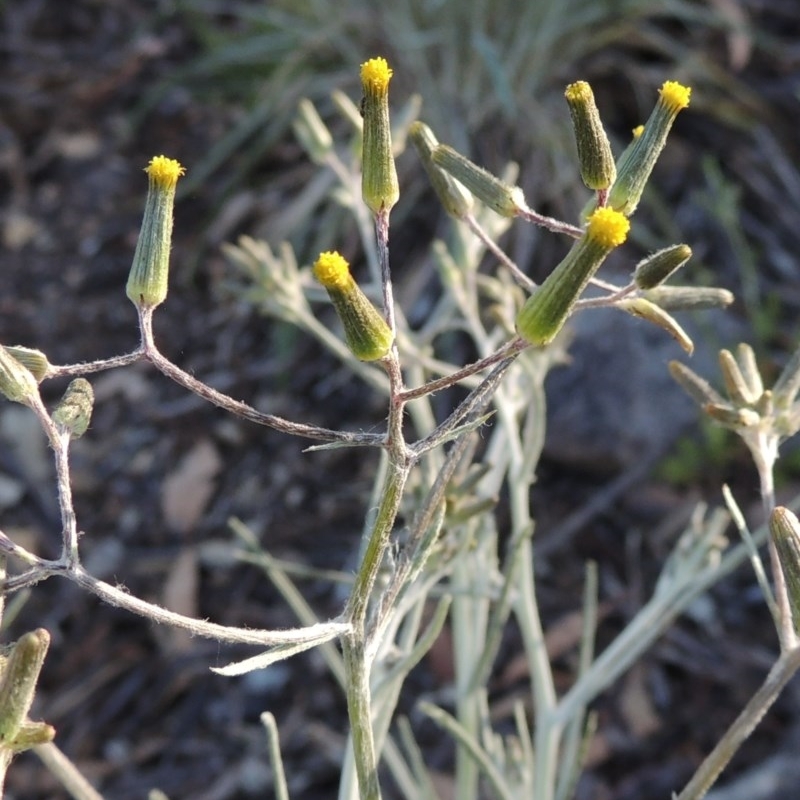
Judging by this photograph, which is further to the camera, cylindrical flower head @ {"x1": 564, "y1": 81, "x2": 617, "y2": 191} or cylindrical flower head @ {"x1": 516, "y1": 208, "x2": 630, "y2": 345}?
cylindrical flower head @ {"x1": 564, "y1": 81, "x2": 617, "y2": 191}

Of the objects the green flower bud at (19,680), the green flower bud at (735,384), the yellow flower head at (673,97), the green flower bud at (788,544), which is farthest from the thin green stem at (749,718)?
the green flower bud at (19,680)

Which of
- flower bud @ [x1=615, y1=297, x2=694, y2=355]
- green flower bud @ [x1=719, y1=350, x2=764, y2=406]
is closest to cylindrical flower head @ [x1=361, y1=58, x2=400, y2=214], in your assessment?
flower bud @ [x1=615, y1=297, x2=694, y2=355]

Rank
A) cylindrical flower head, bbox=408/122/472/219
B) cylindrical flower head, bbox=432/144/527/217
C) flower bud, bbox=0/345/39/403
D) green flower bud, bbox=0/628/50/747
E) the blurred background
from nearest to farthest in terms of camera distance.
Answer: green flower bud, bbox=0/628/50/747
flower bud, bbox=0/345/39/403
cylindrical flower head, bbox=432/144/527/217
cylindrical flower head, bbox=408/122/472/219
the blurred background

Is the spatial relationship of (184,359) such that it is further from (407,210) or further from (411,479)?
(411,479)

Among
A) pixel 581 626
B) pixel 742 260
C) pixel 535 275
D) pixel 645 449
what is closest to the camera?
pixel 581 626

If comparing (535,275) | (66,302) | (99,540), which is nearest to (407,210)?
(535,275)

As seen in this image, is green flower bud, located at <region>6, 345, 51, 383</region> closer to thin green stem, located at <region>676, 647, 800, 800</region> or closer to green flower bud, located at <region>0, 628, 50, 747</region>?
green flower bud, located at <region>0, 628, 50, 747</region>
